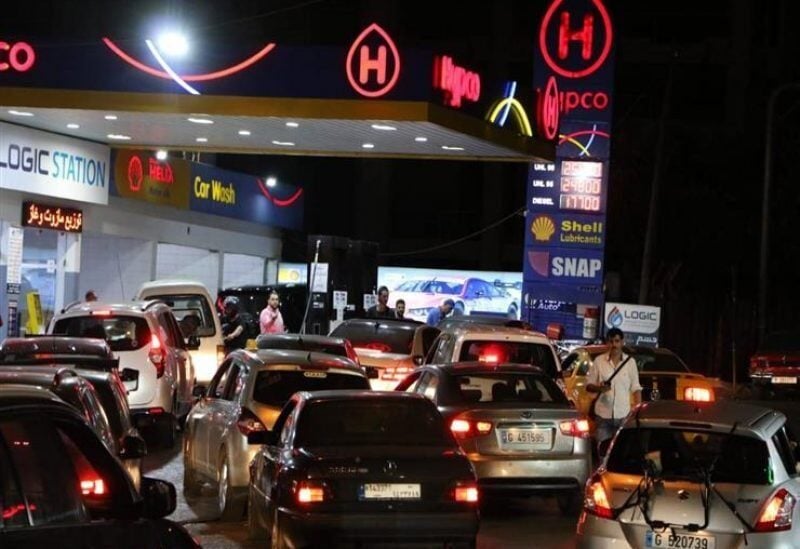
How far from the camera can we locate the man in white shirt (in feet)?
48.8

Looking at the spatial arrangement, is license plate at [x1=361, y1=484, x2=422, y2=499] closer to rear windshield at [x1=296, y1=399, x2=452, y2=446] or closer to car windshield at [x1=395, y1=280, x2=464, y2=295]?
rear windshield at [x1=296, y1=399, x2=452, y2=446]

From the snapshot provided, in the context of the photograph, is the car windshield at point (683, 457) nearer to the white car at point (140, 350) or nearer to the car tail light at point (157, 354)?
the white car at point (140, 350)

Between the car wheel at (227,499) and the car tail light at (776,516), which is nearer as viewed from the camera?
the car tail light at (776,516)

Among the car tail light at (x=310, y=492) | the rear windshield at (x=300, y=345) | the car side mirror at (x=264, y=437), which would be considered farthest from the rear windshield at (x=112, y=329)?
the car tail light at (x=310, y=492)

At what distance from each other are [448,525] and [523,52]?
4507 centimetres

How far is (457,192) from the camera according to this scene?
56281 millimetres

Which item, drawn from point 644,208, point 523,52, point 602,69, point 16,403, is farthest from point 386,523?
point 523,52

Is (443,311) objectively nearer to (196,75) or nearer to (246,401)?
(196,75)

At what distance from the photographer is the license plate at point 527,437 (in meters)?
13.5

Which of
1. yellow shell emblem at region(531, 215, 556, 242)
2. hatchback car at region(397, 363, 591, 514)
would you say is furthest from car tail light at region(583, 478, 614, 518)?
yellow shell emblem at region(531, 215, 556, 242)

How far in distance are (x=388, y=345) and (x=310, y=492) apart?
11.8 m

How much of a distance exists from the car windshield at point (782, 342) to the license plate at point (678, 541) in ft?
70.4

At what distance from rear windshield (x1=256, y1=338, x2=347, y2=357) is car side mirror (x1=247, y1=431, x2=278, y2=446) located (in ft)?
21.8

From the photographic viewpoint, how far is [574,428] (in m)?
13.7
